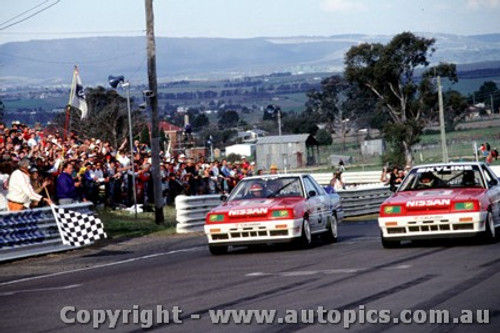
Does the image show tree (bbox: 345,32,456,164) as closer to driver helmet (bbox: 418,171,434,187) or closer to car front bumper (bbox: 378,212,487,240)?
driver helmet (bbox: 418,171,434,187)

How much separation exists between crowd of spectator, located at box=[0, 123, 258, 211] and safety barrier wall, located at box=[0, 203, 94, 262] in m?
0.37

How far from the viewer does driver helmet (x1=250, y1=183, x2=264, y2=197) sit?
18541mm

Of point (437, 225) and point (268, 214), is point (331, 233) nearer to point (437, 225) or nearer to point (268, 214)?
point (268, 214)

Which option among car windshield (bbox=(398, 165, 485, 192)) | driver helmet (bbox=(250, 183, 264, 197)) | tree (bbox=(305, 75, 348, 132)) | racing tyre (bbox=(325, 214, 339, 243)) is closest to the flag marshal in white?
racing tyre (bbox=(325, 214, 339, 243))

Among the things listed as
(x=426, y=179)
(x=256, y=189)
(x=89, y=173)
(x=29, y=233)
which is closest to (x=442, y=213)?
(x=426, y=179)

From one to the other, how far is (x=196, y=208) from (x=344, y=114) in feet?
315

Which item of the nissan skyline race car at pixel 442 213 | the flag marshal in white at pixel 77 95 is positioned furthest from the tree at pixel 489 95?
the nissan skyline race car at pixel 442 213

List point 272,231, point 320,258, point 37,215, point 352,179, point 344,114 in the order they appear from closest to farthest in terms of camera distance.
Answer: point 320,258 < point 272,231 < point 37,215 < point 352,179 < point 344,114

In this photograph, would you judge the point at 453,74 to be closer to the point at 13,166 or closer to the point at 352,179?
the point at 352,179

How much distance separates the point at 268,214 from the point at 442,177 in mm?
3059

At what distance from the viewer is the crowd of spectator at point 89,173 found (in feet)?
72.6

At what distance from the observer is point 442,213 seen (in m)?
16.1

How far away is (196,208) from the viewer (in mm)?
25234

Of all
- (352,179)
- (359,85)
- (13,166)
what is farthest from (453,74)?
(13,166)
